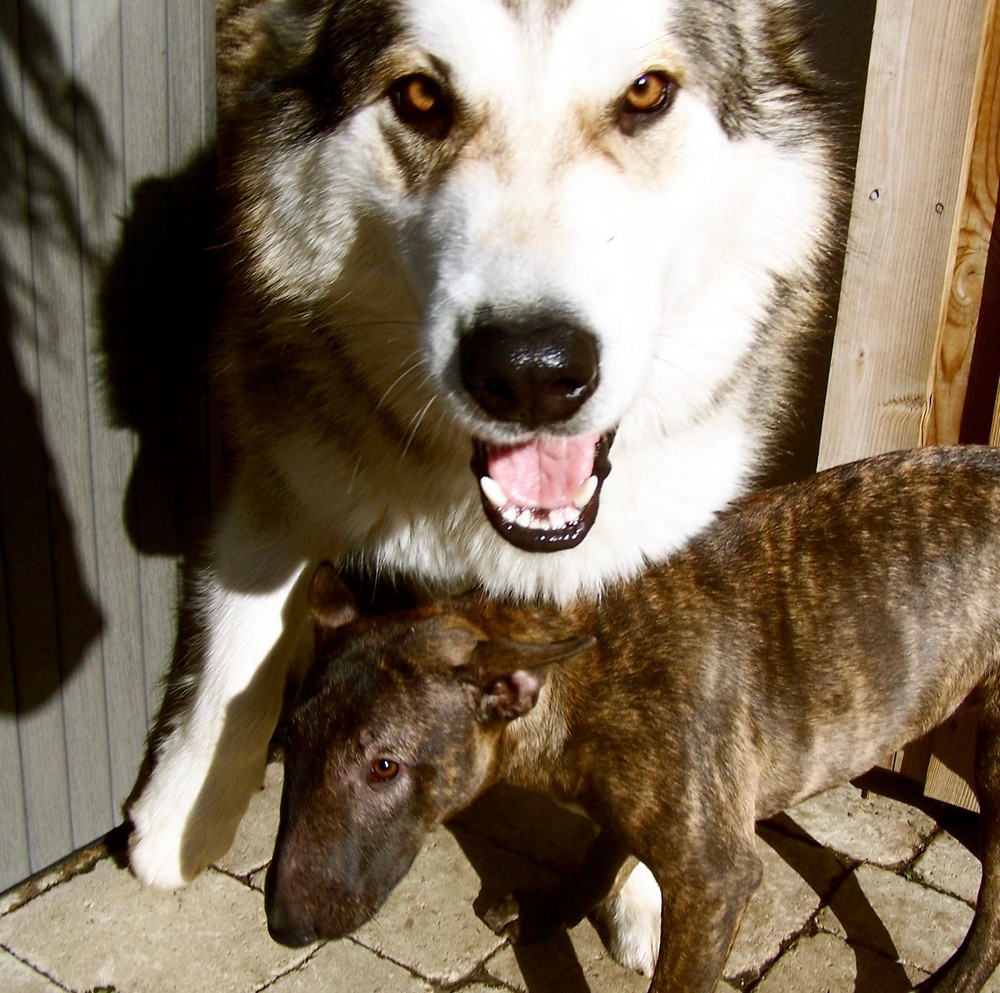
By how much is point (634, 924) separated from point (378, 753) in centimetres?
98

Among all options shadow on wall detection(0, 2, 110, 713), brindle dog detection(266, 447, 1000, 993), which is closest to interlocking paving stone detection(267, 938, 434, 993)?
brindle dog detection(266, 447, 1000, 993)

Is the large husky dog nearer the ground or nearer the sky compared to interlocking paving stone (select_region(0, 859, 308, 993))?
nearer the sky

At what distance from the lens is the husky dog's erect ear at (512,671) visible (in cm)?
222

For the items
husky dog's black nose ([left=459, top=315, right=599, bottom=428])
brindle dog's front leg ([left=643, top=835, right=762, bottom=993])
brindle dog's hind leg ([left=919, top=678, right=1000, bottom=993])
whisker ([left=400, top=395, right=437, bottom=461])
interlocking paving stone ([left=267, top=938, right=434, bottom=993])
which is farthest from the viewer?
interlocking paving stone ([left=267, top=938, right=434, bottom=993])

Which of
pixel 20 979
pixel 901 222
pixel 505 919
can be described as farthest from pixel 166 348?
pixel 901 222

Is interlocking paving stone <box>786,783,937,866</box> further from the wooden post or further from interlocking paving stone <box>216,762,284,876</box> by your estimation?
interlocking paving stone <box>216,762,284,876</box>

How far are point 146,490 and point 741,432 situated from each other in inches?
60.8

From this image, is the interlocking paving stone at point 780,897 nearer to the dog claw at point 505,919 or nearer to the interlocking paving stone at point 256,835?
the dog claw at point 505,919

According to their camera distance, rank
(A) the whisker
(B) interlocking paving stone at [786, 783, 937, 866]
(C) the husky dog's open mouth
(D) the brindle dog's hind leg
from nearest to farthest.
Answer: (C) the husky dog's open mouth < (A) the whisker < (D) the brindle dog's hind leg < (B) interlocking paving stone at [786, 783, 937, 866]

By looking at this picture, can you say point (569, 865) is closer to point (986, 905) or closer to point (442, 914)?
point (442, 914)

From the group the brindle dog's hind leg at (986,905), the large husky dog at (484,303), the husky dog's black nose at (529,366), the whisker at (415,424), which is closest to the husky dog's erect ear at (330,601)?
the large husky dog at (484,303)

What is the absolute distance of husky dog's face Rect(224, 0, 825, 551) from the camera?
193 cm

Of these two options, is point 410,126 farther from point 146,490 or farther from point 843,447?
point 843,447

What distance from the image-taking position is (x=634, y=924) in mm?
2771
